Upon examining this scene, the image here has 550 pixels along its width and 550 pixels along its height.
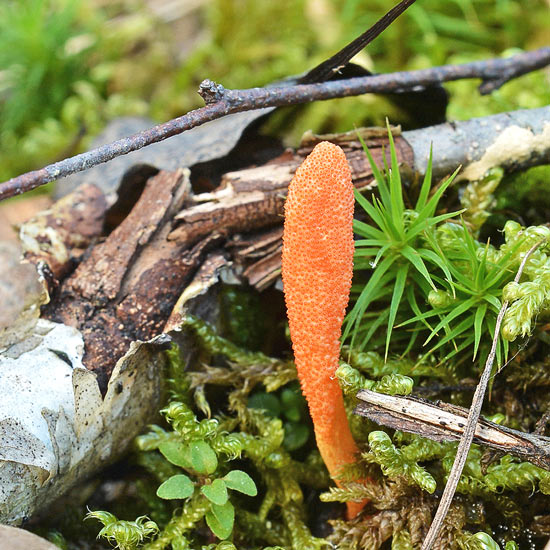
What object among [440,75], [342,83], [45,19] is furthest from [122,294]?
[45,19]

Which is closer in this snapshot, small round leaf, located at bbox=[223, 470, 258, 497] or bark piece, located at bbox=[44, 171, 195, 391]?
small round leaf, located at bbox=[223, 470, 258, 497]

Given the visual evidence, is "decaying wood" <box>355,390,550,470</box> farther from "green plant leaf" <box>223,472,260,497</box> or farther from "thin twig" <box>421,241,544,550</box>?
"green plant leaf" <box>223,472,260,497</box>

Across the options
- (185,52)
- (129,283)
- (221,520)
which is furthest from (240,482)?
(185,52)

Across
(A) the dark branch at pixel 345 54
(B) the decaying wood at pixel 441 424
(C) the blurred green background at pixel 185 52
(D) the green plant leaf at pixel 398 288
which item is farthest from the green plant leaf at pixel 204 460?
(C) the blurred green background at pixel 185 52

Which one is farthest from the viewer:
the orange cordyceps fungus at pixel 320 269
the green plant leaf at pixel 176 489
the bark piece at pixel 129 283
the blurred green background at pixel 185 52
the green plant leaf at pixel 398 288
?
the blurred green background at pixel 185 52

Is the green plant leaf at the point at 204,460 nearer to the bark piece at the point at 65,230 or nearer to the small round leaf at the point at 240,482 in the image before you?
the small round leaf at the point at 240,482

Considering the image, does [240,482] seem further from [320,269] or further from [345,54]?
[345,54]

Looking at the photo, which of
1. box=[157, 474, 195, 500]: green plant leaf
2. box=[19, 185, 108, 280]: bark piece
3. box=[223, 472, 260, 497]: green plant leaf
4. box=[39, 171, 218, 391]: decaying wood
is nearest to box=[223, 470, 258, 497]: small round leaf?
box=[223, 472, 260, 497]: green plant leaf
